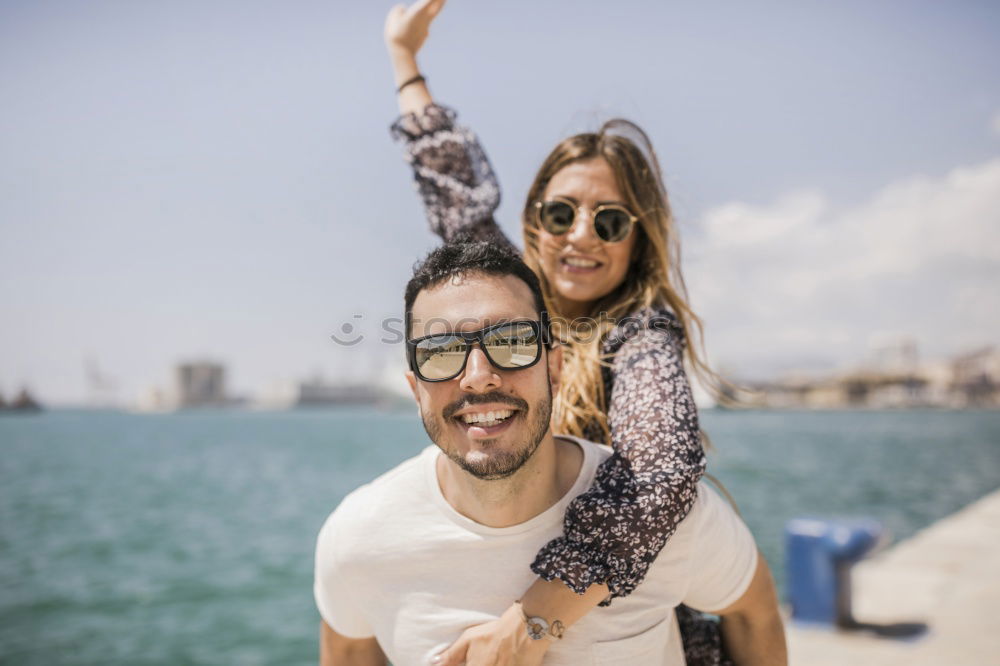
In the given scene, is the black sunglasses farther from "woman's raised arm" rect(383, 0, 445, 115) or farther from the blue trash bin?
the blue trash bin

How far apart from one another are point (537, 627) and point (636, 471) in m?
0.50

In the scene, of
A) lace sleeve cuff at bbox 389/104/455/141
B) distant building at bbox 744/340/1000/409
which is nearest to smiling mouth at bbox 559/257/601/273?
lace sleeve cuff at bbox 389/104/455/141

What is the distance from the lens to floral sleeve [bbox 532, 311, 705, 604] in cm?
192

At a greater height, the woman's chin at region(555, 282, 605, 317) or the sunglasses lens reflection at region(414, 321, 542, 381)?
the woman's chin at region(555, 282, 605, 317)

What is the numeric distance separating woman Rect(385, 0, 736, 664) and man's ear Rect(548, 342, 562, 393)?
210 mm

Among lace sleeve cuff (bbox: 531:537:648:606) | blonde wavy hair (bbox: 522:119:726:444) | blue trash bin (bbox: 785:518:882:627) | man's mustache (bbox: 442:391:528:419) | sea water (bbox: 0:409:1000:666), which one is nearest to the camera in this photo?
lace sleeve cuff (bbox: 531:537:648:606)

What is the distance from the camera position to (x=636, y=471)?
202 centimetres

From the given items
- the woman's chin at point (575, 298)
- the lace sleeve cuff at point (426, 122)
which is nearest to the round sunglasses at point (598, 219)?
the woman's chin at point (575, 298)

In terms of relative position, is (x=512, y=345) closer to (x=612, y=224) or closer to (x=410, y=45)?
(x=612, y=224)

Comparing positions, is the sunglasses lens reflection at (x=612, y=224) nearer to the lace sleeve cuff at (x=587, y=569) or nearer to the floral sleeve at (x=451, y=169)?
the floral sleeve at (x=451, y=169)

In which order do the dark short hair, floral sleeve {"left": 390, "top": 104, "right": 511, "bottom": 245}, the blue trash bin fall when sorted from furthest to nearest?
1. the blue trash bin
2. floral sleeve {"left": 390, "top": 104, "right": 511, "bottom": 245}
3. the dark short hair

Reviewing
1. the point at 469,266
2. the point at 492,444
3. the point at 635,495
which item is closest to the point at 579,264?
the point at 469,266

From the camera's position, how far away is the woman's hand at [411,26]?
10.3 ft

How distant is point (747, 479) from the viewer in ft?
119
